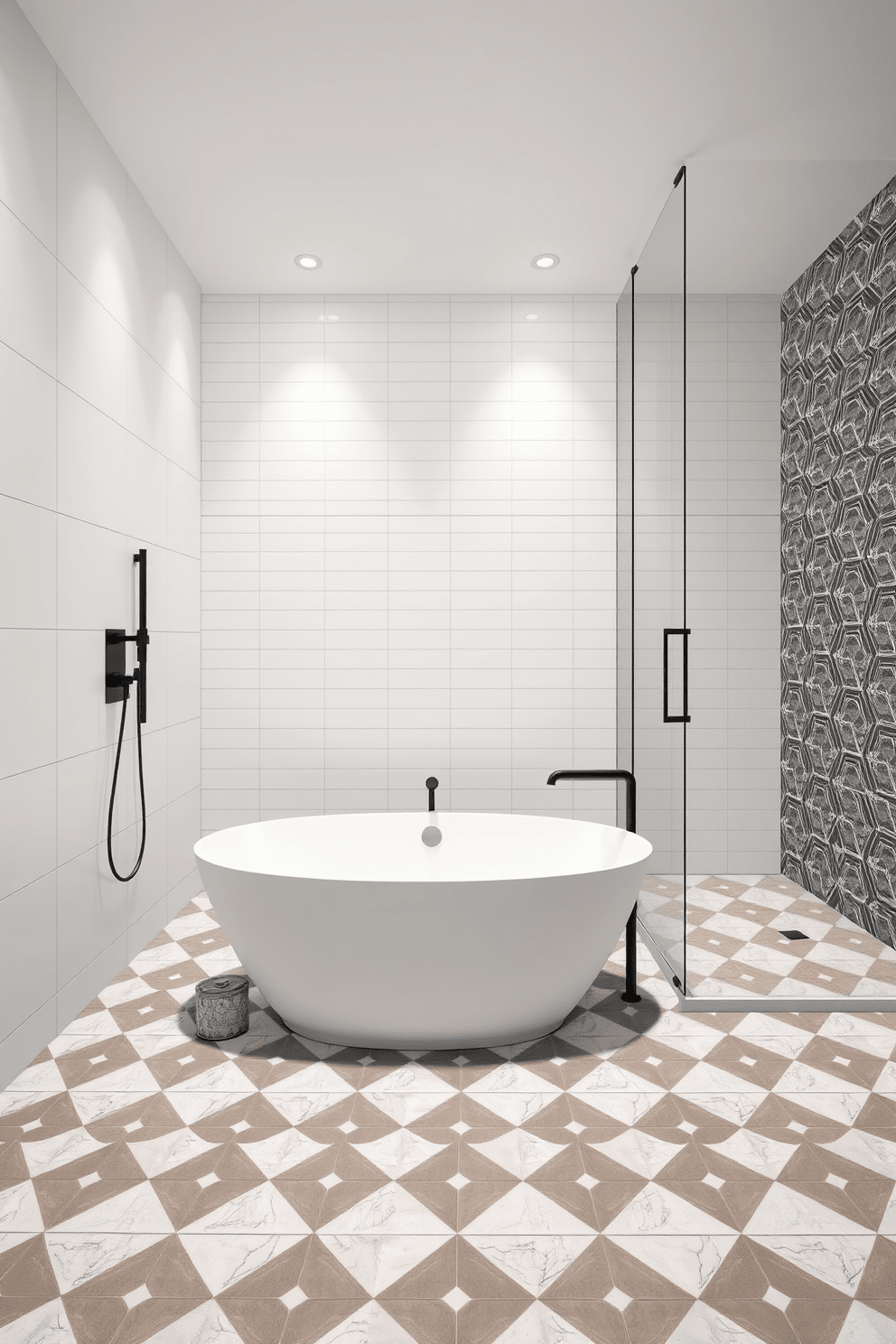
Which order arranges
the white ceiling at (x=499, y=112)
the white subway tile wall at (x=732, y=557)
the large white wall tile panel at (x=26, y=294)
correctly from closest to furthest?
the large white wall tile panel at (x=26, y=294) → the white ceiling at (x=499, y=112) → the white subway tile wall at (x=732, y=557)

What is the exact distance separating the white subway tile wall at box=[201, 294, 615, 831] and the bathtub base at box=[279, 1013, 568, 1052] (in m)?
1.80

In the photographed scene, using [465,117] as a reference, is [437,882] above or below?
below

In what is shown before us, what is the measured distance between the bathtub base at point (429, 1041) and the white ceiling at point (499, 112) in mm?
2528

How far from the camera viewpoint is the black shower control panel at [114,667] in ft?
9.89

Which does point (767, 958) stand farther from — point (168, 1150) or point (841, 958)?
point (168, 1150)

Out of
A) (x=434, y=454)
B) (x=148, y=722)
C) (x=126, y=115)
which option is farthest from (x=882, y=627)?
(x=126, y=115)

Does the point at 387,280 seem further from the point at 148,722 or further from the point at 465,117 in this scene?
the point at 148,722

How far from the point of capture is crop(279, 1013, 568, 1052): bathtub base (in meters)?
2.54

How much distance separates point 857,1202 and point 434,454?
3.56m

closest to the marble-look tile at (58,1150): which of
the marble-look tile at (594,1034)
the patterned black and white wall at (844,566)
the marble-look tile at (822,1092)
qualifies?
the marble-look tile at (594,1034)

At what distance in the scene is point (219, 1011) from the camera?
260 centimetres

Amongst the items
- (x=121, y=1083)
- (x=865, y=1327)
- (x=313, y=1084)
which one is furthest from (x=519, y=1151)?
(x=121, y=1083)

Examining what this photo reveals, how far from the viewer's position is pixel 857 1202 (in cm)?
185

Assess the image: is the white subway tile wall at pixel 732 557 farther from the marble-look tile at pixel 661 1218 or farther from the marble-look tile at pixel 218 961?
the marble-look tile at pixel 218 961
